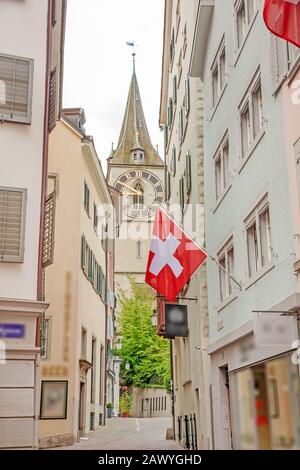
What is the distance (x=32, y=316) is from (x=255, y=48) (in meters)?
7.08

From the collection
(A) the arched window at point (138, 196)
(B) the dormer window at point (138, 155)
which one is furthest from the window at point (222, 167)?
(B) the dormer window at point (138, 155)

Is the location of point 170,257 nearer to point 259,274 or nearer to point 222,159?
point 222,159

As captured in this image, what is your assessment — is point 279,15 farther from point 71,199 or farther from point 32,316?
point 71,199

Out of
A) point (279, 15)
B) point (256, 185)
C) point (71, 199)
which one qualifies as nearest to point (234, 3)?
point (256, 185)

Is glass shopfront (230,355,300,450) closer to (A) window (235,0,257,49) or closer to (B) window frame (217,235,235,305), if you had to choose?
(B) window frame (217,235,235,305)

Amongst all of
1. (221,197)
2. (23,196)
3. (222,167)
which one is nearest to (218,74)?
(222,167)

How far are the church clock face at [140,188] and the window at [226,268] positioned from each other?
243ft

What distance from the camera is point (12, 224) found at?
13844 mm

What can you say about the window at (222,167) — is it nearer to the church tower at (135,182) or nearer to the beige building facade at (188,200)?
the beige building facade at (188,200)

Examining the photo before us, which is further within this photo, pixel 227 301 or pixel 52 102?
pixel 52 102

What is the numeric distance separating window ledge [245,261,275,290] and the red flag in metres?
3.90

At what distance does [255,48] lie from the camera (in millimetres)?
13422

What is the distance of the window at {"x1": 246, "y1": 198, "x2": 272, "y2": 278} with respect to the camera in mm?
12375

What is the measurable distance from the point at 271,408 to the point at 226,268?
5.92 metres
